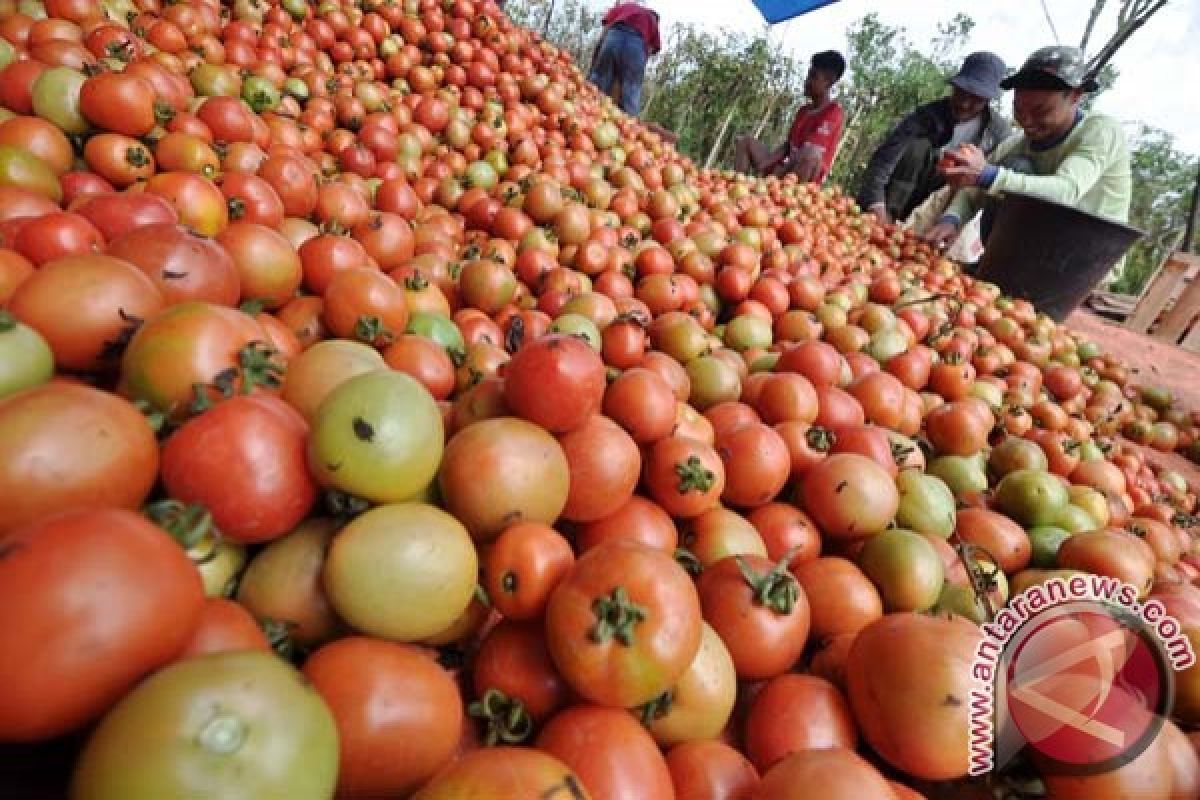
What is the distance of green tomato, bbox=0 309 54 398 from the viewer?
3.09 ft

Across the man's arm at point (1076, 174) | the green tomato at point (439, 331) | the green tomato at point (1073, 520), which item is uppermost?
the man's arm at point (1076, 174)

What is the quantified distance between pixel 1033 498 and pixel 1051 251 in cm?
343

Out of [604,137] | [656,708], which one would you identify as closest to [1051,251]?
[604,137]

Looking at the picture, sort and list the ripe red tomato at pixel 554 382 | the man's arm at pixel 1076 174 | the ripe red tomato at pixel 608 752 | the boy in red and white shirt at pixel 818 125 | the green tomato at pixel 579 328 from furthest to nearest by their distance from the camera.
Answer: the boy in red and white shirt at pixel 818 125
the man's arm at pixel 1076 174
the green tomato at pixel 579 328
the ripe red tomato at pixel 554 382
the ripe red tomato at pixel 608 752

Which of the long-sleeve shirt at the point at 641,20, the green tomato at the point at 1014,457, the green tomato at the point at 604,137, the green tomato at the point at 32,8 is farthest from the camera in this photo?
the long-sleeve shirt at the point at 641,20

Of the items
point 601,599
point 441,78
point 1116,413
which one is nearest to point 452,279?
point 601,599

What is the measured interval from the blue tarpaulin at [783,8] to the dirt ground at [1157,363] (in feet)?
19.0

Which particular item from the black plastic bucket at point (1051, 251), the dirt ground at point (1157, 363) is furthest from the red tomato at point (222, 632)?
the black plastic bucket at point (1051, 251)

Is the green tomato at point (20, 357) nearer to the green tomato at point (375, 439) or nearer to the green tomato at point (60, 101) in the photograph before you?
the green tomato at point (375, 439)

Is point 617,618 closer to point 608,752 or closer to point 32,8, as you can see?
point 608,752

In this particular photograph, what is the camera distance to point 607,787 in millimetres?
873

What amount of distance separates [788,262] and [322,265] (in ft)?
8.74

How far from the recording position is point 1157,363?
577cm

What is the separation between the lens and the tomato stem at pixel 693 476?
56.6 inches
